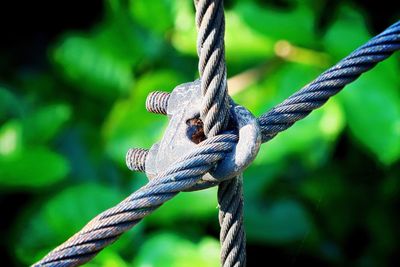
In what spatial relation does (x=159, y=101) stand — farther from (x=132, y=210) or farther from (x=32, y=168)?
(x=32, y=168)

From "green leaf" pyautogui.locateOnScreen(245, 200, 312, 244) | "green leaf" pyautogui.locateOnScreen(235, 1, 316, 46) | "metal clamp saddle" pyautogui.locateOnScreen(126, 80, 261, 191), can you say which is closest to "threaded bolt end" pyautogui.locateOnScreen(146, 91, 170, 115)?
"metal clamp saddle" pyautogui.locateOnScreen(126, 80, 261, 191)

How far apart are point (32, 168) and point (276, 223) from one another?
17.6 inches

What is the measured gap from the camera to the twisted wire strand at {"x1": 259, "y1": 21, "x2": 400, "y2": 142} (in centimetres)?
60

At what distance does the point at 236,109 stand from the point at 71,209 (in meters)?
0.67

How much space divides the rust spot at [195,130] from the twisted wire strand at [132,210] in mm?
37

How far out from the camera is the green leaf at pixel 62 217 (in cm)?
119

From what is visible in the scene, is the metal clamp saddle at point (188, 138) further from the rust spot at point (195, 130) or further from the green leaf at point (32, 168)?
the green leaf at point (32, 168)

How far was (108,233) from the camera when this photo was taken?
0.50 meters

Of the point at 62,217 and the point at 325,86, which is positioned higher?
the point at 325,86

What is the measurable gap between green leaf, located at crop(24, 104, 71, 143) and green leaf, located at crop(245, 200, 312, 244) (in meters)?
0.36

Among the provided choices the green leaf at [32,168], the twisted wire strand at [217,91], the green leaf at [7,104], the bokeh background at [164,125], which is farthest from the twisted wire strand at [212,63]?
the green leaf at [7,104]

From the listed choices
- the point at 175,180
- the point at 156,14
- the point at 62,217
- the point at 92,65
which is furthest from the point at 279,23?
the point at 175,180

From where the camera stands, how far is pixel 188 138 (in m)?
0.57

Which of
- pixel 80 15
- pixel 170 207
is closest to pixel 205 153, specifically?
pixel 170 207
